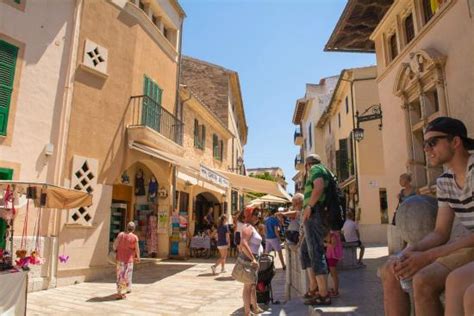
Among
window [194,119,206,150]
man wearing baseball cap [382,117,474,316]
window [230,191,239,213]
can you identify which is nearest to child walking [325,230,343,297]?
man wearing baseball cap [382,117,474,316]

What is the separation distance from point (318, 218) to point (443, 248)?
8.76ft

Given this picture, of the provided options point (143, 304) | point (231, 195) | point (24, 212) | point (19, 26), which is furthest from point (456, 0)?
point (231, 195)

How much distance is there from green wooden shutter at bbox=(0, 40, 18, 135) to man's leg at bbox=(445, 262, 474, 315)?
380 inches

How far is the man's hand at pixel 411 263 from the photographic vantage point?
2.26 metres

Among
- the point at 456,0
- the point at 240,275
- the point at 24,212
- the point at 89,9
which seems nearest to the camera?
Result: the point at 240,275

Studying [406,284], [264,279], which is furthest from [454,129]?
[264,279]

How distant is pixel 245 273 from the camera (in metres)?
6.13

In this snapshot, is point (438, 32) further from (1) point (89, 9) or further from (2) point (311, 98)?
(2) point (311, 98)

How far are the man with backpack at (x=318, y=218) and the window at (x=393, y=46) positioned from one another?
917 centimetres

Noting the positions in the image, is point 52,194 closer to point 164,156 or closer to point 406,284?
point 164,156

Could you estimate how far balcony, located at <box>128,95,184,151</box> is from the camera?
12.5m

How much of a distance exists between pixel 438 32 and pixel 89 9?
954 centimetres

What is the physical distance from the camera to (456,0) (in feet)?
28.1

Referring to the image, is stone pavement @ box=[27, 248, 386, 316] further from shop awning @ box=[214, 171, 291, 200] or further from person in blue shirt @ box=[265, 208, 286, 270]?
shop awning @ box=[214, 171, 291, 200]
